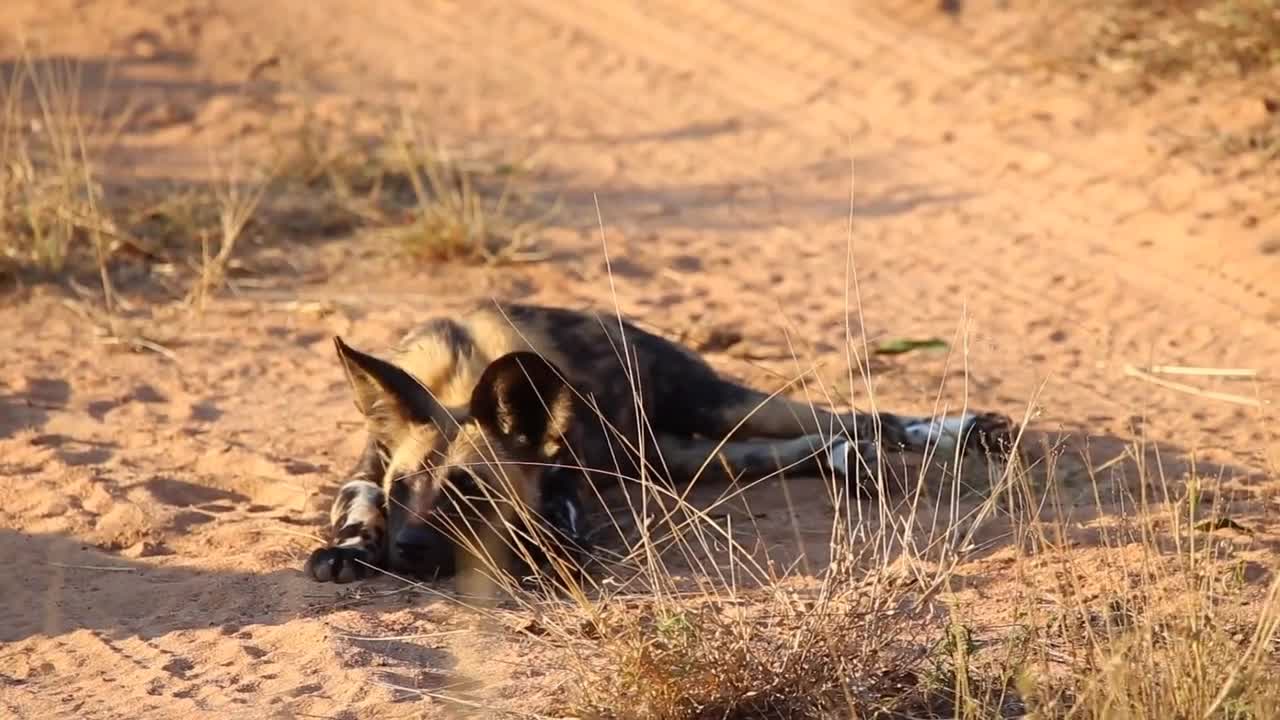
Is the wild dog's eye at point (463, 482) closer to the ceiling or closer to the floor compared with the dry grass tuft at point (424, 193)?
closer to the floor

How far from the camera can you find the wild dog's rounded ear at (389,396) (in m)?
4.03

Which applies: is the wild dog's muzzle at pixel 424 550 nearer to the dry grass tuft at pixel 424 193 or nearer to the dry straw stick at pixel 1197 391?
the dry straw stick at pixel 1197 391

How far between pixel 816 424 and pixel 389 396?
4.04 ft

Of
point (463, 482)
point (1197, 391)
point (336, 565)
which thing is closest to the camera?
point (336, 565)

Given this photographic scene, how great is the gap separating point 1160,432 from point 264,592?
8.53 feet

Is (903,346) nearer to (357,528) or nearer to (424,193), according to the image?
(357,528)

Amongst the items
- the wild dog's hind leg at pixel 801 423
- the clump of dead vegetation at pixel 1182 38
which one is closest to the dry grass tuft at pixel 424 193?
the wild dog's hind leg at pixel 801 423

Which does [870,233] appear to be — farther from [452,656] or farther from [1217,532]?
[452,656]

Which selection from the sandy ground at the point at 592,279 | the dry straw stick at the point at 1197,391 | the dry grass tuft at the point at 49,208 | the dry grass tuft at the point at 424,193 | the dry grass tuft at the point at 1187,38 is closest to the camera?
the sandy ground at the point at 592,279

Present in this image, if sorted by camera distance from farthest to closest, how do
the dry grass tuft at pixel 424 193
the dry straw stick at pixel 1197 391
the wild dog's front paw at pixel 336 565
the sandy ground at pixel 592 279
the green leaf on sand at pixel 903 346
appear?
the dry grass tuft at pixel 424 193 → the green leaf on sand at pixel 903 346 → the dry straw stick at pixel 1197 391 → the wild dog's front paw at pixel 336 565 → the sandy ground at pixel 592 279

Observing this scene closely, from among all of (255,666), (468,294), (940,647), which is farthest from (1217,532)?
(468,294)

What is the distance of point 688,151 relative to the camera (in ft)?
25.9

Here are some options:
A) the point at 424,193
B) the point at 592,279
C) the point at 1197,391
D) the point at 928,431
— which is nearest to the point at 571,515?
the point at 928,431

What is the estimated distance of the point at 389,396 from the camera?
13.3 ft
